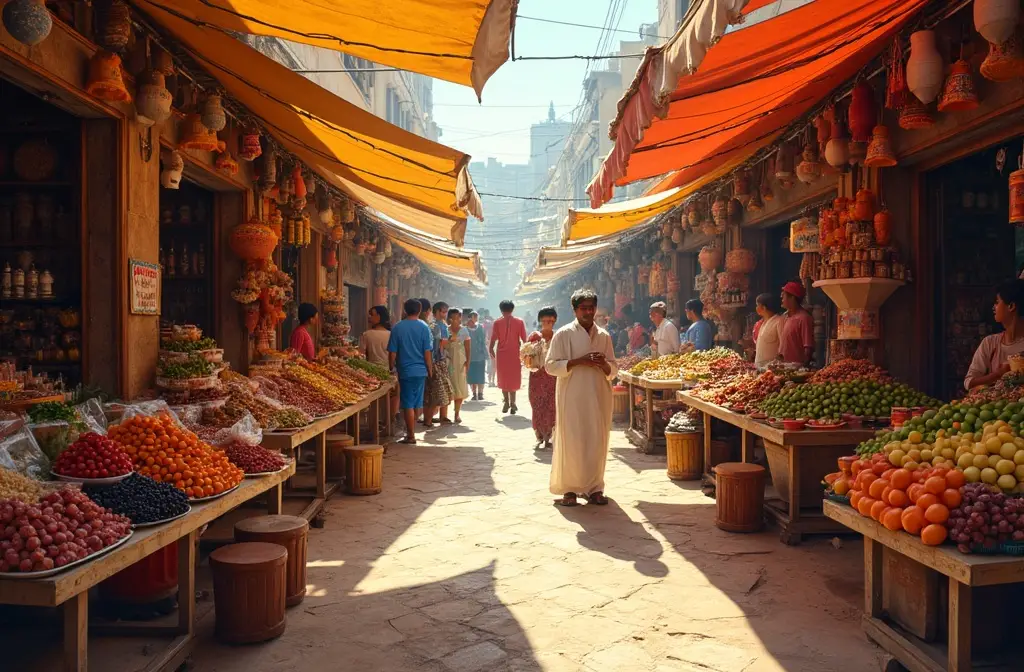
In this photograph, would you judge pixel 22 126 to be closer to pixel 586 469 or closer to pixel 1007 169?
pixel 586 469

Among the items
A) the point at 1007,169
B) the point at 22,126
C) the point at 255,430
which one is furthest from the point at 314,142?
the point at 1007,169

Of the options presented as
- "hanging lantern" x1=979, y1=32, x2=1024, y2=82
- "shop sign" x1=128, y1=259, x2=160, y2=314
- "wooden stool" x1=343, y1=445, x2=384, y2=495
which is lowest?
"wooden stool" x1=343, y1=445, x2=384, y2=495

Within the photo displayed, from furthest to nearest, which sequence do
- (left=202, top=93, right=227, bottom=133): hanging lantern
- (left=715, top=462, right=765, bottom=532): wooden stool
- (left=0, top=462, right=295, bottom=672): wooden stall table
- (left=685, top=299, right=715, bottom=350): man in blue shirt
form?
(left=685, top=299, right=715, bottom=350): man in blue shirt
(left=202, top=93, right=227, bottom=133): hanging lantern
(left=715, top=462, right=765, bottom=532): wooden stool
(left=0, top=462, right=295, bottom=672): wooden stall table

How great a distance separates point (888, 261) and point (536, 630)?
4.48m

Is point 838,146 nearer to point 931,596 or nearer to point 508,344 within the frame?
point 931,596

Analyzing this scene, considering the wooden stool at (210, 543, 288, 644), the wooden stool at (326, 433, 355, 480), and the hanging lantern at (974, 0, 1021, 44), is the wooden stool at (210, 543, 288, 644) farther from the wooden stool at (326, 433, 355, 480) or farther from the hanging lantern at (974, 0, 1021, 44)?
the hanging lantern at (974, 0, 1021, 44)

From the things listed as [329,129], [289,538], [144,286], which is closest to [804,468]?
[289,538]

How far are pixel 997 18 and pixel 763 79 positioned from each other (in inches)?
70.1

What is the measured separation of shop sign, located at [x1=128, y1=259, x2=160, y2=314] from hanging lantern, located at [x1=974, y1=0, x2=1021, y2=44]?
5.51 meters

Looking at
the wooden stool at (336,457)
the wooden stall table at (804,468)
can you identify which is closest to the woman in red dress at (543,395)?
the wooden stool at (336,457)

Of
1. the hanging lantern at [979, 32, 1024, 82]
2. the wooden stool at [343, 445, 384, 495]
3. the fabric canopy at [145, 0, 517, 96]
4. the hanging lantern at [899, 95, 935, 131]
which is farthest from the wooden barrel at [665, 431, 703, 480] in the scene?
the fabric canopy at [145, 0, 517, 96]

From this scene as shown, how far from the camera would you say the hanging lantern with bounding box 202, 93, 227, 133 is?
600 centimetres

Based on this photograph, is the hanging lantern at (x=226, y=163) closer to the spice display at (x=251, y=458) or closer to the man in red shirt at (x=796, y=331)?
the spice display at (x=251, y=458)

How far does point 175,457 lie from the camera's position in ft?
12.9
